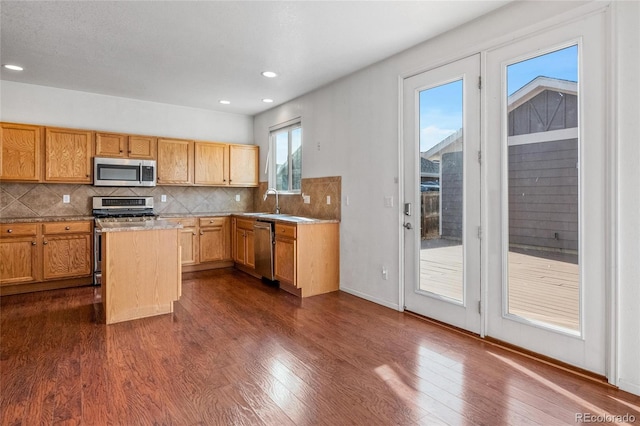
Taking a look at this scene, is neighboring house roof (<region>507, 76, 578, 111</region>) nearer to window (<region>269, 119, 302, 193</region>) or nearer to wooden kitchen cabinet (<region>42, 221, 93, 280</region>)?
window (<region>269, 119, 302, 193</region>)

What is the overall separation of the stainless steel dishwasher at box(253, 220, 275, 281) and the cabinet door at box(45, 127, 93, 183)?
2.41m

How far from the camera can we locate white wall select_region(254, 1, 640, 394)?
2.06 m

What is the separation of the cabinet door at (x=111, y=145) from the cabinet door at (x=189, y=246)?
1421 millimetres

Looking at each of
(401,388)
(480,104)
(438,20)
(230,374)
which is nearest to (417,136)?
(480,104)

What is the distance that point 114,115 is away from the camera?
16.9 feet

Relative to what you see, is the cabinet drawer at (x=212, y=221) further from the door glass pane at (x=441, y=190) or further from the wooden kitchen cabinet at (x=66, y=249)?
the door glass pane at (x=441, y=190)

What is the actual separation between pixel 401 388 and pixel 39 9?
3.86 meters

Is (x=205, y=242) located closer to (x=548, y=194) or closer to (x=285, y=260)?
(x=285, y=260)

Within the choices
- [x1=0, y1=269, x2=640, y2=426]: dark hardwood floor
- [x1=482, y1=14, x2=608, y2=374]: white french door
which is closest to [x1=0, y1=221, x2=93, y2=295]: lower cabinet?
[x1=0, y1=269, x2=640, y2=426]: dark hardwood floor

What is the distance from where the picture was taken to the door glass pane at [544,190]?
2330 millimetres

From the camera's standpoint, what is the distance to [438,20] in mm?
2859

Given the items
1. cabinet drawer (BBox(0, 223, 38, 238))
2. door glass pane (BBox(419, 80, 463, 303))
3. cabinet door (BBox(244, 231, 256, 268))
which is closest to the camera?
door glass pane (BBox(419, 80, 463, 303))

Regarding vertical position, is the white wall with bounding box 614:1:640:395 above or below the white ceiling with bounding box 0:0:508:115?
below

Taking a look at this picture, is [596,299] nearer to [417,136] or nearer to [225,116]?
[417,136]
